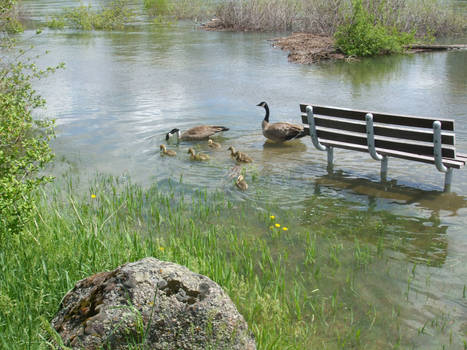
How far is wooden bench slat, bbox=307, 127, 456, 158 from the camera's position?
298 inches

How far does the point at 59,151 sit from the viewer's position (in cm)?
1058

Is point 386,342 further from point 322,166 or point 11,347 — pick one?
point 322,166

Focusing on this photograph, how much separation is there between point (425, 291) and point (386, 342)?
1040 mm

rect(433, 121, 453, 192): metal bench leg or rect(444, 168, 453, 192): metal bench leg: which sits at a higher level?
rect(433, 121, 453, 192): metal bench leg

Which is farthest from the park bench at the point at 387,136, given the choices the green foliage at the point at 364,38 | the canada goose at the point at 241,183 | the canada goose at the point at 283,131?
the green foliage at the point at 364,38

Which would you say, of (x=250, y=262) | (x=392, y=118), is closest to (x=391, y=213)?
(x=392, y=118)

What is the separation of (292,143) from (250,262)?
6146mm

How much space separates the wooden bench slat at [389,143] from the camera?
24.9ft

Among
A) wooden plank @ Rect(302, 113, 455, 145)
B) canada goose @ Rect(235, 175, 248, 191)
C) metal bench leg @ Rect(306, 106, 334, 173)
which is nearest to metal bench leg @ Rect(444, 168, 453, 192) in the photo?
wooden plank @ Rect(302, 113, 455, 145)

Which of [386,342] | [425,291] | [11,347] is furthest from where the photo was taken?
[425,291]

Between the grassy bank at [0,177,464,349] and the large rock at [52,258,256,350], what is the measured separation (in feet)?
1.12

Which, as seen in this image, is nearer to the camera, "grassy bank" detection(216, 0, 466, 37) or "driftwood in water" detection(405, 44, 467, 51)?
"driftwood in water" detection(405, 44, 467, 51)

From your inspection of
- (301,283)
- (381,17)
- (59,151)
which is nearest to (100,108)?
(59,151)

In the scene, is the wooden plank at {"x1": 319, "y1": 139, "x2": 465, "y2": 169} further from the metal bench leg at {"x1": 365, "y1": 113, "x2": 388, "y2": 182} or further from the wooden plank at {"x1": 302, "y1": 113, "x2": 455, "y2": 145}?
the wooden plank at {"x1": 302, "y1": 113, "x2": 455, "y2": 145}
